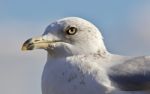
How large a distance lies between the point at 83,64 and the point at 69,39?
0.58 metres

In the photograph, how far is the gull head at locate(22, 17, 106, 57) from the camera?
8.51 meters

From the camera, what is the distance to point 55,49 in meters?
8.53

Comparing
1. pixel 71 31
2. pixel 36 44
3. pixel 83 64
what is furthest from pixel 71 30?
pixel 83 64

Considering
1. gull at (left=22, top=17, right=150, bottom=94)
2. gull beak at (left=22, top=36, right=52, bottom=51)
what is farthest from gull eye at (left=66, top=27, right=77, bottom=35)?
gull beak at (left=22, top=36, right=52, bottom=51)

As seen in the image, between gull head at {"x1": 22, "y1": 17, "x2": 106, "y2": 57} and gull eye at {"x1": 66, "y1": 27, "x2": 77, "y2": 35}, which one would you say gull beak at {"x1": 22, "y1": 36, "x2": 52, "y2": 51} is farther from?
gull eye at {"x1": 66, "y1": 27, "x2": 77, "y2": 35}

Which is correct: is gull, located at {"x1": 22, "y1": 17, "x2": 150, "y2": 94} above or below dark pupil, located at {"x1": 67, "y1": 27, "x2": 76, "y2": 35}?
below

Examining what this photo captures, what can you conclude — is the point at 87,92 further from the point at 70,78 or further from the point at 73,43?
the point at 73,43

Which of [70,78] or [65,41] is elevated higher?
[65,41]

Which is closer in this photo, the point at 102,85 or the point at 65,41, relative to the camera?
the point at 102,85

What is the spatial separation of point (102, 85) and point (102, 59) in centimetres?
61

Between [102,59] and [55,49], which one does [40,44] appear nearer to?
[55,49]

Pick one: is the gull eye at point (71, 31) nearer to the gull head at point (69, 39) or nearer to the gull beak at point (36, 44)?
the gull head at point (69, 39)

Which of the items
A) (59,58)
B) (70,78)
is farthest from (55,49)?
(70,78)

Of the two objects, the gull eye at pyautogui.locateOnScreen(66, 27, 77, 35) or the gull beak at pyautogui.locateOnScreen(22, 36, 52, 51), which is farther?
the gull eye at pyautogui.locateOnScreen(66, 27, 77, 35)
